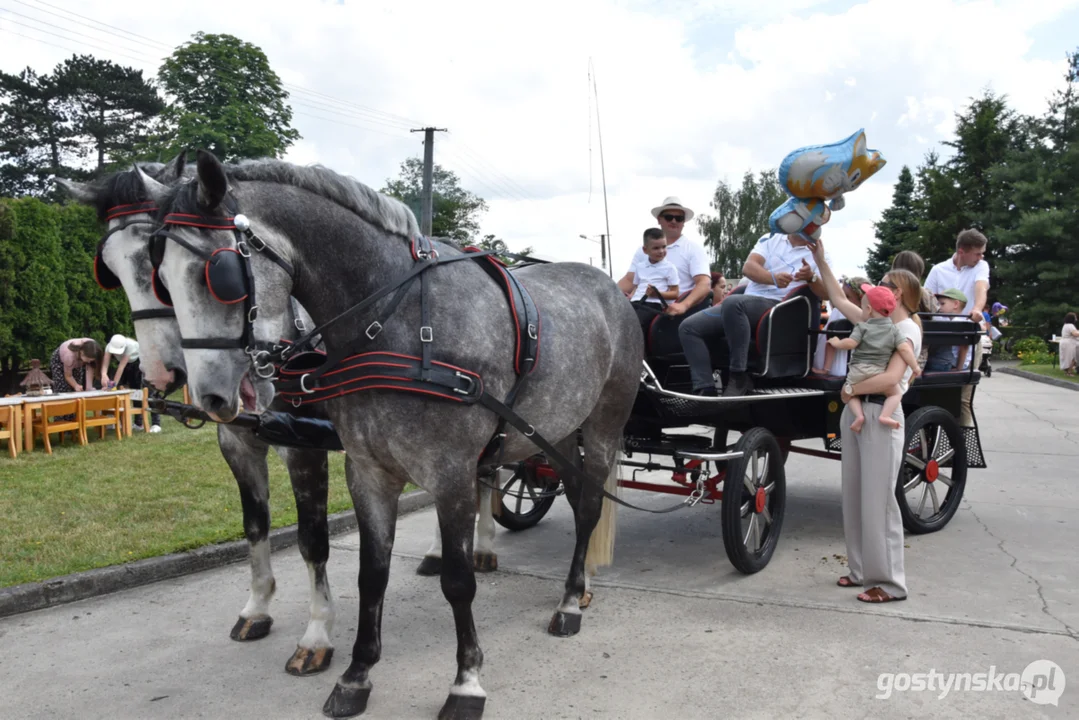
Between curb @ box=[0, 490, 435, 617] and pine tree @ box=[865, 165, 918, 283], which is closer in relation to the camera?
curb @ box=[0, 490, 435, 617]

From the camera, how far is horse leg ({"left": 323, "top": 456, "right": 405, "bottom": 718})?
3244 millimetres

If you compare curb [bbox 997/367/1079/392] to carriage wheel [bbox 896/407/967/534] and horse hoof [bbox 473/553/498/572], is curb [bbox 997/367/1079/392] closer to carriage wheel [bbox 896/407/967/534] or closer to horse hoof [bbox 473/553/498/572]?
carriage wheel [bbox 896/407/967/534]

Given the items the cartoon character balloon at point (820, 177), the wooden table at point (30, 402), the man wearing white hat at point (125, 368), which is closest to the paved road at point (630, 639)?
the cartoon character balloon at point (820, 177)

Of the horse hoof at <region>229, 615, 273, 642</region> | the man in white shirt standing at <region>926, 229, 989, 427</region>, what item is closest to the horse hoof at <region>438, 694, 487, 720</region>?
the horse hoof at <region>229, 615, 273, 642</region>

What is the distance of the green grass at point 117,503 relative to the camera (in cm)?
520

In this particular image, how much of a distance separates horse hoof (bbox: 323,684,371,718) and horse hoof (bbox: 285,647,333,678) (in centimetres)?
39

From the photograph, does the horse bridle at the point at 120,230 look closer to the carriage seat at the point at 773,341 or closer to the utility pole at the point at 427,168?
the carriage seat at the point at 773,341

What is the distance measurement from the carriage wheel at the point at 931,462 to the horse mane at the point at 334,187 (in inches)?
151

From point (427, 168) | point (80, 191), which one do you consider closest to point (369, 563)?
point (80, 191)

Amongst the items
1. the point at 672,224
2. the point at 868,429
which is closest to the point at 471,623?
the point at 868,429

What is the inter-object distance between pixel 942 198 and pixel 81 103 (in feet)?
128

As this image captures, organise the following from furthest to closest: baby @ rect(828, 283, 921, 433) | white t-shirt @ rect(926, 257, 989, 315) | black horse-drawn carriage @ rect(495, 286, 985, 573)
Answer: white t-shirt @ rect(926, 257, 989, 315) < black horse-drawn carriage @ rect(495, 286, 985, 573) < baby @ rect(828, 283, 921, 433)

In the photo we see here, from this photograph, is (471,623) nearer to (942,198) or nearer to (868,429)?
(868,429)

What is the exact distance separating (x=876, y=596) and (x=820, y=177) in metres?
2.22
